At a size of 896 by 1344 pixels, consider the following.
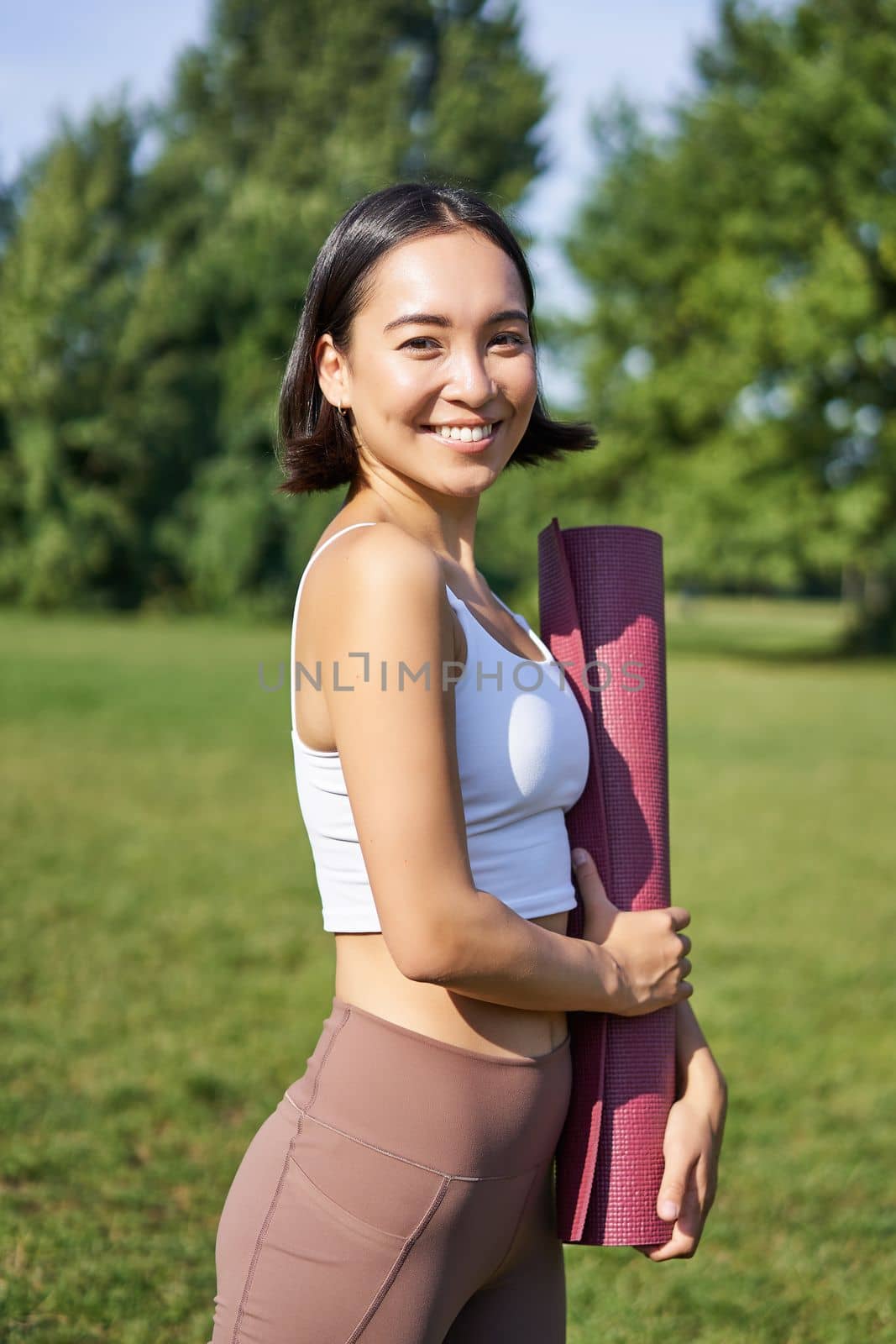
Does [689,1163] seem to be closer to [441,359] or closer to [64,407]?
[441,359]

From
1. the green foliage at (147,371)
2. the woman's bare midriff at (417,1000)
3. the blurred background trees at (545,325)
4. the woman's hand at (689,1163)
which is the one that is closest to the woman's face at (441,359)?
the woman's bare midriff at (417,1000)

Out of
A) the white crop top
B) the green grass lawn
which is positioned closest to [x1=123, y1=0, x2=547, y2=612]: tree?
the green grass lawn

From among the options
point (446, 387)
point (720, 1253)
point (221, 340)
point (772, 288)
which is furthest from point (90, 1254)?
point (221, 340)

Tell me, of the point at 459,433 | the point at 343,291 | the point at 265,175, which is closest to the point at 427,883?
the point at 459,433

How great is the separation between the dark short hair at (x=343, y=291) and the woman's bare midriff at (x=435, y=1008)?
59cm

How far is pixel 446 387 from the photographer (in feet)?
5.02

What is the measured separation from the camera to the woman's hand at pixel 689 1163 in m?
1.58

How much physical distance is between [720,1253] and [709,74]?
115 feet

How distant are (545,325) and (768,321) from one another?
5.86 m

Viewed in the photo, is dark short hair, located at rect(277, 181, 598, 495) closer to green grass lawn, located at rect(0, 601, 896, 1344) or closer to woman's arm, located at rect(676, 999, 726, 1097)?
woman's arm, located at rect(676, 999, 726, 1097)

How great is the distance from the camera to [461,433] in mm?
1555

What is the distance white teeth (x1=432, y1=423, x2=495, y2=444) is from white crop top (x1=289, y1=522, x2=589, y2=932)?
16 cm

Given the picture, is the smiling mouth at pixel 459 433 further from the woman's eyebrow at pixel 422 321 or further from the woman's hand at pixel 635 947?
the woman's hand at pixel 635 947

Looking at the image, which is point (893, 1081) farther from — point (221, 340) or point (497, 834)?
point (221, 340)
